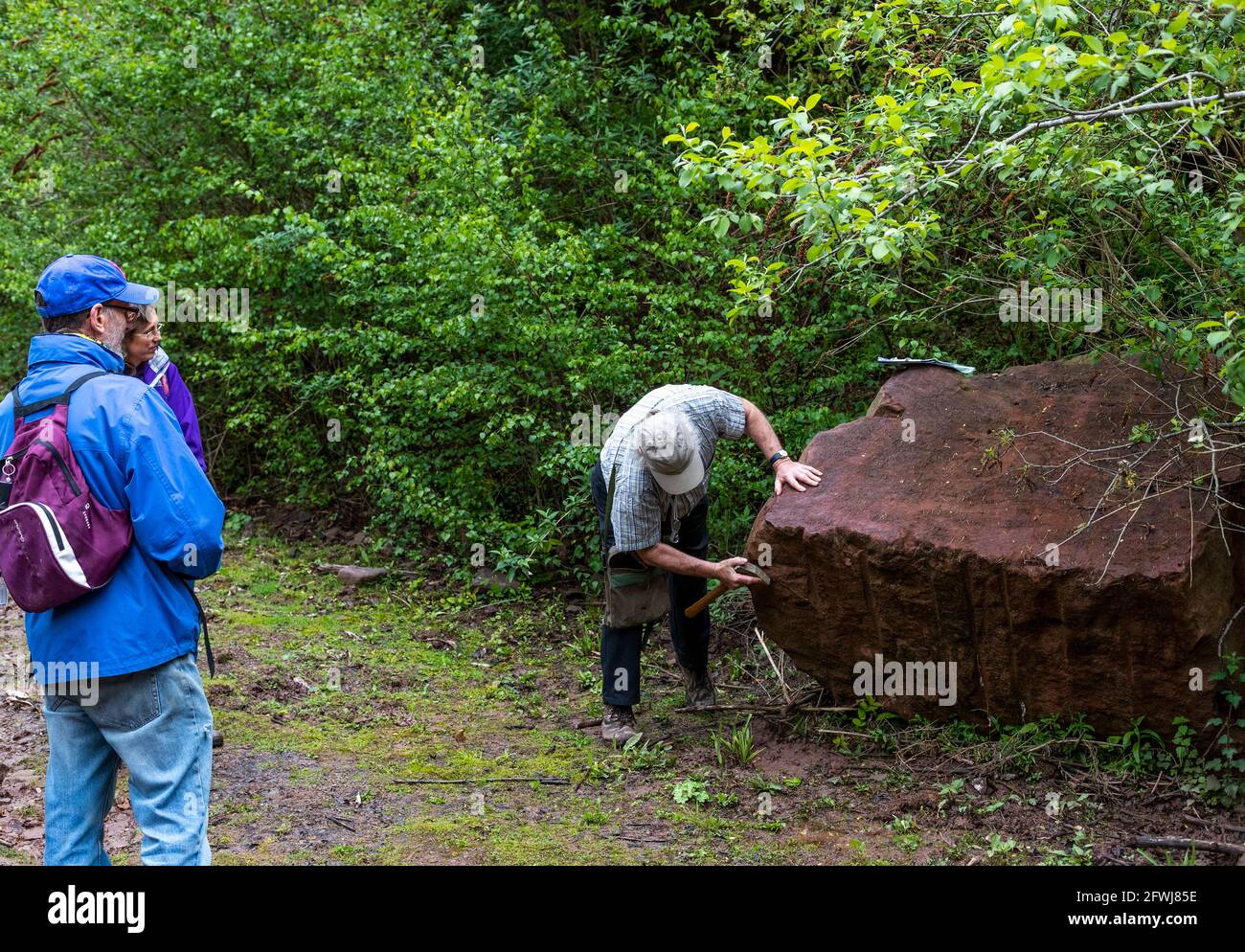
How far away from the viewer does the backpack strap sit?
125 inches

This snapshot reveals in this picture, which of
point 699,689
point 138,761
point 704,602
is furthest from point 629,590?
point 138,761

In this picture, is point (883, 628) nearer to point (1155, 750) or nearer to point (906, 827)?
point (906, 827)

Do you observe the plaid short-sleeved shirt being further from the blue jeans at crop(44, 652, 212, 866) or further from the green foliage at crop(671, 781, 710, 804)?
the blue jeans at crop(44, 652, 212, 866)

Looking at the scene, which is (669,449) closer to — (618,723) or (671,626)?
(671,626)

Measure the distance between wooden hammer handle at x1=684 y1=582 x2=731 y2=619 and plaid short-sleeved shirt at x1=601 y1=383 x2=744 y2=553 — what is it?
1.18ft

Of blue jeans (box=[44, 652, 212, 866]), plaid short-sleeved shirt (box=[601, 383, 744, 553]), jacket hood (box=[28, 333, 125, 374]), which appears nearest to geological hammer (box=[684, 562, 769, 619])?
plaid short-sleeved shirt (box=[601, 383, 744, 553])

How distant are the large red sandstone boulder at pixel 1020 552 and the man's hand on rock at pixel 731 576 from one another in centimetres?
15

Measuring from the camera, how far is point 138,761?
3.13 metres

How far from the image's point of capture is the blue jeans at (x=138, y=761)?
10.3 feet

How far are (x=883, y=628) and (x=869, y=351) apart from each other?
247cm

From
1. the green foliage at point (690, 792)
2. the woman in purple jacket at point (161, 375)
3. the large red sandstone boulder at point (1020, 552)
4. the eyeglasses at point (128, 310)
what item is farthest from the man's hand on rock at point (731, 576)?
the eyeglasses at point (128, 310)

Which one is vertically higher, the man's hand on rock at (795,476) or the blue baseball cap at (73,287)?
the blue baseball cap at (73,287)

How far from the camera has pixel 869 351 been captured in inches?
280

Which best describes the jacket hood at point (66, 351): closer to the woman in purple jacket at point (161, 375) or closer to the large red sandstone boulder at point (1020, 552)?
the woman in purple jacket at point (161, 375)
